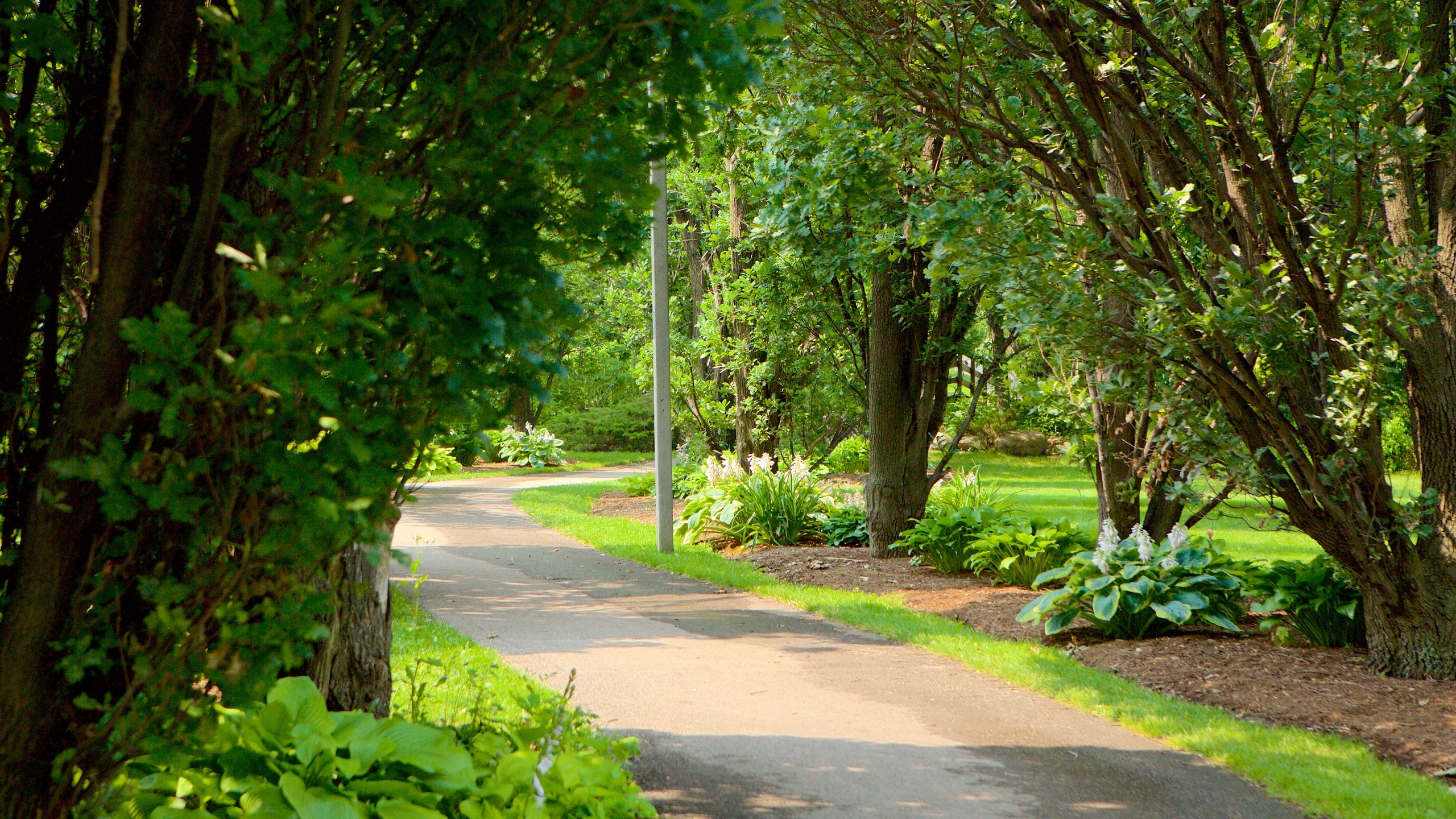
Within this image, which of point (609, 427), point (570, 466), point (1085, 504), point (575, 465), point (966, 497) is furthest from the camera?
point (609, 427)

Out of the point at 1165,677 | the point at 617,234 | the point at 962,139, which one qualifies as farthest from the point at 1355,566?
the point at 617,234

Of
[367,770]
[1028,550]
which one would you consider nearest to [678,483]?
[1028,550]

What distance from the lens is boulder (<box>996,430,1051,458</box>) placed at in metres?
30.7

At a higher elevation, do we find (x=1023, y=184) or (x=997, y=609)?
(x=1023, y=184)

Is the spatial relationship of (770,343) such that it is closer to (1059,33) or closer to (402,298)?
(1059,33)

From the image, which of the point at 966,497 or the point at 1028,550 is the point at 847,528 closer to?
the point at 966,497

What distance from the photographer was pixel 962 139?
7.07 meters

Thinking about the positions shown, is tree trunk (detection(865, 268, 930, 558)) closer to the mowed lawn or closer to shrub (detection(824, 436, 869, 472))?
the mowed lawn

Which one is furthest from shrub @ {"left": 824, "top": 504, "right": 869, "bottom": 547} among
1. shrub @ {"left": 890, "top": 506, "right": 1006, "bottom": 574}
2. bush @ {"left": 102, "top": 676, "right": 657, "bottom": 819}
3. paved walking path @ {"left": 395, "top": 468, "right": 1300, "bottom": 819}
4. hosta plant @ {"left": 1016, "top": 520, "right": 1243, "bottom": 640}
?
bush @ {"left": 102, "top": 676, "right": 657, "bottom": 819}

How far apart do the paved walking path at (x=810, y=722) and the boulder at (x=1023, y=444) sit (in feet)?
73.4

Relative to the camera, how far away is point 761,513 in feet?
44.4

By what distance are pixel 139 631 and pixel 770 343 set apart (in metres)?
14.0

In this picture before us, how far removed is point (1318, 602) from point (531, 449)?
25.5 metres

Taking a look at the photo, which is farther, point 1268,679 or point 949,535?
point 949,535
